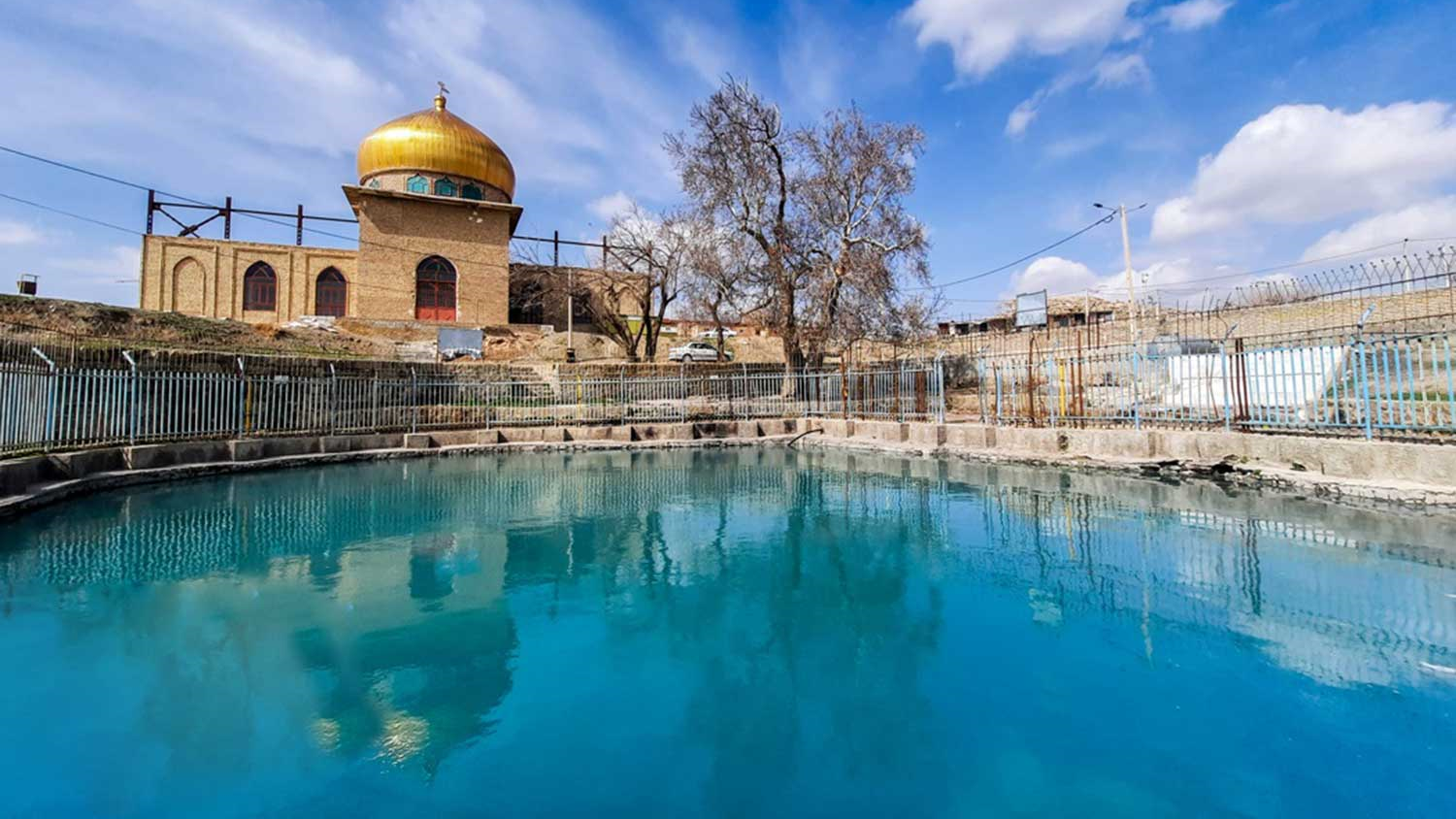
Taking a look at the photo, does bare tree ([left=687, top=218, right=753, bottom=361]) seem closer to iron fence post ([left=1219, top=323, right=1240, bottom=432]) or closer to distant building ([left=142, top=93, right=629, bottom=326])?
distant building ([left=142, top=93, right=629, bottom=326])

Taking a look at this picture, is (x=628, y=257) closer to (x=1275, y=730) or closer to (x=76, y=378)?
(x=76, y=378)

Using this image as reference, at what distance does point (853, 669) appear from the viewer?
3.60m

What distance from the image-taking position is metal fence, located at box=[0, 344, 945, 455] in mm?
9578

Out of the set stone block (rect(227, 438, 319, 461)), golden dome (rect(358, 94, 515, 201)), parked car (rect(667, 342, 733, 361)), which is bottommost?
stone block (rect(227, 438, 319, 461))

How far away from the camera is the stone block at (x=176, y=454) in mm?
10391

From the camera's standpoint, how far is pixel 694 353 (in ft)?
105

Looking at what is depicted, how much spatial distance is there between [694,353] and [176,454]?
22.8 metres

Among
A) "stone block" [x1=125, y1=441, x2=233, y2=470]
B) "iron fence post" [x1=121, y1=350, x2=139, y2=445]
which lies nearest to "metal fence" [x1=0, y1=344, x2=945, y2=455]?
"iron fence post" [x1=121, y1=350, x2=139, y2=445]

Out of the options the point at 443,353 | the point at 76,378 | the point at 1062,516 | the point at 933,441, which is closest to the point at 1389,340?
the point at 1062,516

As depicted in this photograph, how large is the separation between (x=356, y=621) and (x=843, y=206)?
21154mm

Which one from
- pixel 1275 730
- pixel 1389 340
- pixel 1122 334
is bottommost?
pixel 1275 730

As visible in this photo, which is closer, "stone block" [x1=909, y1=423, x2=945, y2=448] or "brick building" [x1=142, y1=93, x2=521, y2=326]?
"stone block" [x1=909, y1=423, x2=945, y2=448]

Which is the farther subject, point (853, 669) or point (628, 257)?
point (628, 257)

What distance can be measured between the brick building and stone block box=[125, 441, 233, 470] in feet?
63.5
